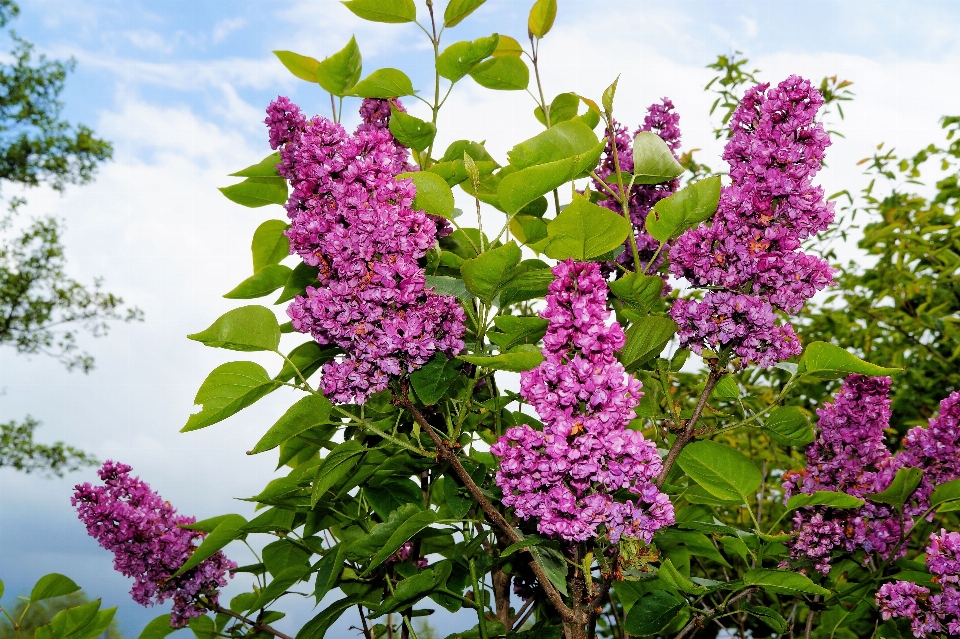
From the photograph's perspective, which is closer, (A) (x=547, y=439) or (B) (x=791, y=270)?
(A) (x=547, y=439)

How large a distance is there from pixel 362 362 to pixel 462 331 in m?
0.19

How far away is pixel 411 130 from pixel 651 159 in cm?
51

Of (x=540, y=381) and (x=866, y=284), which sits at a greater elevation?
(x=866, y=284)

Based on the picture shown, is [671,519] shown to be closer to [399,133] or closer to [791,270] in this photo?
[791,270]

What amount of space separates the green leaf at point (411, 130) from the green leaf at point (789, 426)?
36.7 inches

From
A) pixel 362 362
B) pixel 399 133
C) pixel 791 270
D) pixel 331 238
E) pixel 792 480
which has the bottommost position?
pixel 792 480

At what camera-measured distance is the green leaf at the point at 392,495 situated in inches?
71.1

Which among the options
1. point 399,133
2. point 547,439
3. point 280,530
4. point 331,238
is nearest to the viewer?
point 547,439

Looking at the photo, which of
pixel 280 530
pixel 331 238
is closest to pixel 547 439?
pixel 331 238

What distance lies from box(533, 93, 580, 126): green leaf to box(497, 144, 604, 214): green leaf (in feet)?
2.55

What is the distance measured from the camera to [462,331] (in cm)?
146

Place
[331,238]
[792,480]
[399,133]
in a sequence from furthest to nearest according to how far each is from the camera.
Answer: [792,480] < [399,133] < [331,238]

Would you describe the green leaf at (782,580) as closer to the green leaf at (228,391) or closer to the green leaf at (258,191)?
the green leaf at (228,391)

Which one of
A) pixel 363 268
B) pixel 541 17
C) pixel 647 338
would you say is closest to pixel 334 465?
pixel 363 268
